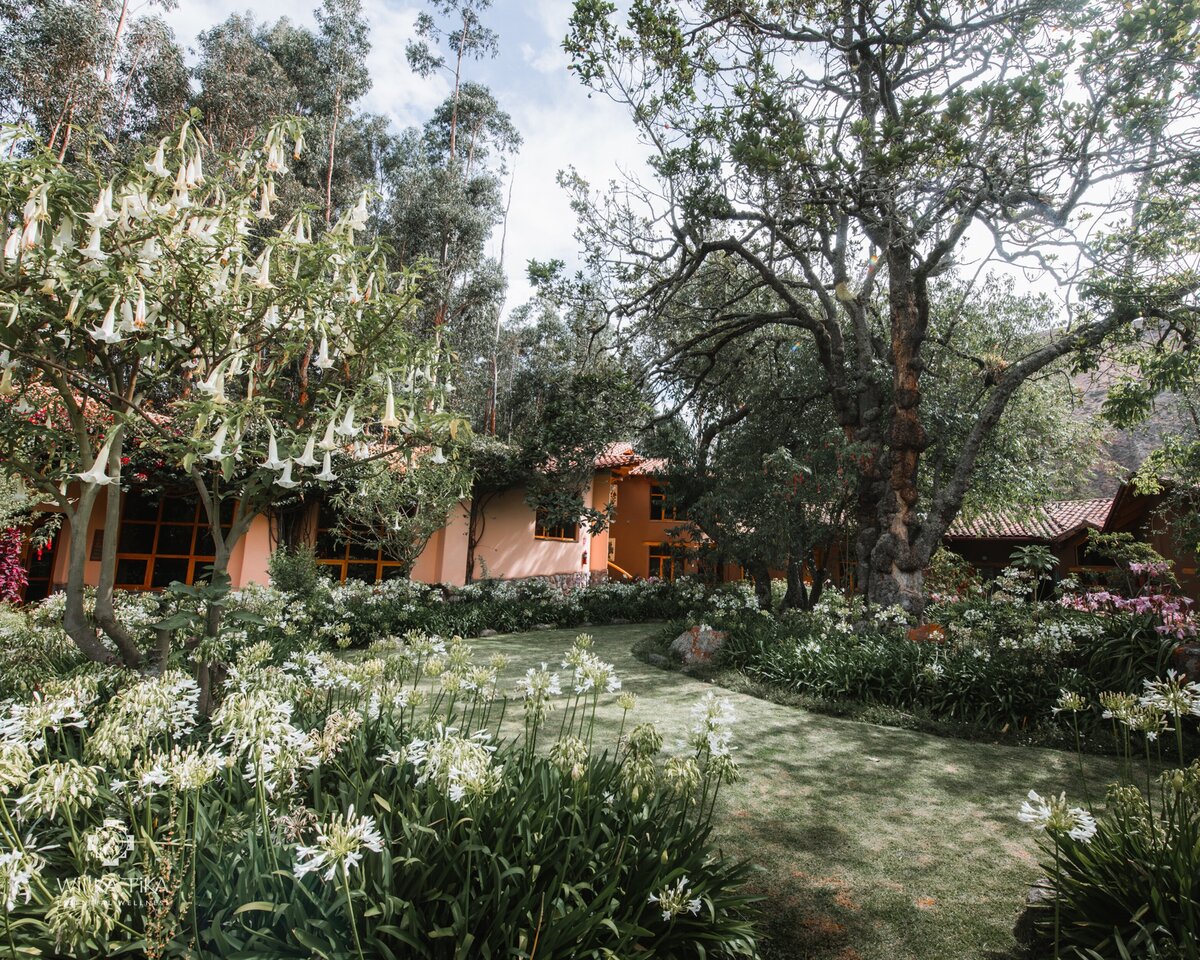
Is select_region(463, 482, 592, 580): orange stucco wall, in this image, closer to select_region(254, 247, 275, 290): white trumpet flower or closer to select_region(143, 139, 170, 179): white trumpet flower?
select_region(254, 247, 275, 290): white trumpet flower

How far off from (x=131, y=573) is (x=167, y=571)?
0.72 m

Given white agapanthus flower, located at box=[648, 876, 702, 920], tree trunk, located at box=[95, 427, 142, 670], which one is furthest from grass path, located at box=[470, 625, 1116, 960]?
tree trunk, located at box=[95, 427, 142, 670]

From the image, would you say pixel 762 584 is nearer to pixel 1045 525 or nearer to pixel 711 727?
pixel 711 727

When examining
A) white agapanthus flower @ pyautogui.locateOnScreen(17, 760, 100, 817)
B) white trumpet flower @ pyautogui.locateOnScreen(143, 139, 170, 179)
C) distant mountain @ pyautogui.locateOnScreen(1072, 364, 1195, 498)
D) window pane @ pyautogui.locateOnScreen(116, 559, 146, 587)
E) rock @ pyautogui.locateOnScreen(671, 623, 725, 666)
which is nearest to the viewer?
white agapanthus flower @ pyautogui.locateOnScreen(17, 760, 100, 817)

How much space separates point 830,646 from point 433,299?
61.7 ft

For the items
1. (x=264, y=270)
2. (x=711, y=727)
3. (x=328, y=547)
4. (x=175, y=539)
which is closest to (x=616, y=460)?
(x=328, y=547)

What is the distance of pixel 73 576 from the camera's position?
4047mm

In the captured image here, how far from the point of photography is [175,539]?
16.1 meters

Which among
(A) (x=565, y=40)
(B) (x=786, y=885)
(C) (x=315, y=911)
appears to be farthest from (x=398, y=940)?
(A) (x=565, y=40)

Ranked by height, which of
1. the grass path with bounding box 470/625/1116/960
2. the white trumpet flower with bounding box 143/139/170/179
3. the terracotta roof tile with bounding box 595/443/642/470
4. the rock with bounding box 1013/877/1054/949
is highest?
the terracotta roof tile with bounding box 595/443/642/470

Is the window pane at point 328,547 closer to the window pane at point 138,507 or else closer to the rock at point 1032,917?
the window pane at point 138,507

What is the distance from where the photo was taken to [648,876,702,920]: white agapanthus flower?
237 centimetres

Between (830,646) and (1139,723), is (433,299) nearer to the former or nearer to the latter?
(830,646)

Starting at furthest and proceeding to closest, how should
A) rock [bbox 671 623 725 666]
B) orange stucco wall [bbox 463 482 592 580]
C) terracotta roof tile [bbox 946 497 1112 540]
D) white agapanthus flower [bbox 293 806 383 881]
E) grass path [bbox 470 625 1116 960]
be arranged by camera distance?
terracotta roof tile [bbox 946 497 1112 540], orange stucco wall [bbox 463 482 592 580], rock [bbox 671 623 725 666], grass path [bbox 470 625 1116 960], white agapanthus flower [bbox 293 806 383 881]
